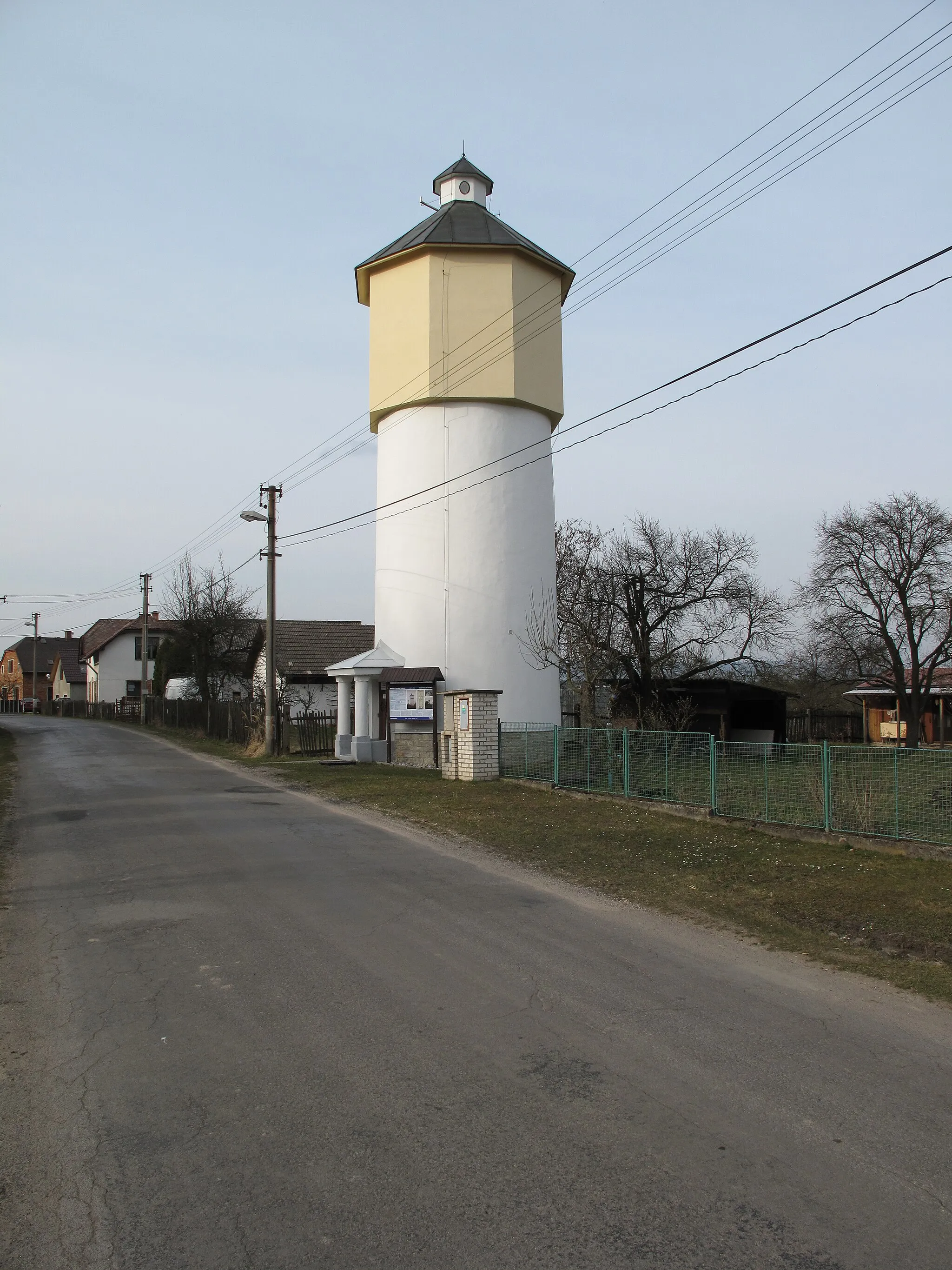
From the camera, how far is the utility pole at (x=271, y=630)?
27.4 metres

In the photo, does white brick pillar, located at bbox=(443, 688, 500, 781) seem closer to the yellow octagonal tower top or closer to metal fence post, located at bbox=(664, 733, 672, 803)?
metal fence post, located at bbox=(664, 733, 672, 803)

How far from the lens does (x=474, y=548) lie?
2583cm

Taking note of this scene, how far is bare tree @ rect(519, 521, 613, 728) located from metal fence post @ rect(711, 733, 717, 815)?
9.15m

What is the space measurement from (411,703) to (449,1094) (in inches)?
776

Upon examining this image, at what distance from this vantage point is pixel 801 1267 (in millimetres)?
3346

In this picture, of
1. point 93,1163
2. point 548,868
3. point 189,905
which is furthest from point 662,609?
point 93,1163

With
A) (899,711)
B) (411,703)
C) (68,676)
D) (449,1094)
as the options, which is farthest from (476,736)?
(68,676)

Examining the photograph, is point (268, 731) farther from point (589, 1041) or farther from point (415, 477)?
point (589, 1041)

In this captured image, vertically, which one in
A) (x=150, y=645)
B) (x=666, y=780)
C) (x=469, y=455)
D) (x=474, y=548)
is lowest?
(x=666, y=780)

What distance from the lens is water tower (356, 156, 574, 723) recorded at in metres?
25.8

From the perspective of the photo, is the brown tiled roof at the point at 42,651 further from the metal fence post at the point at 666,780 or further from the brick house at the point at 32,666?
the metal fence post at the point at 666,780

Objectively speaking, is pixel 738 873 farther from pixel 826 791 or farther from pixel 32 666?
pixel 32 666

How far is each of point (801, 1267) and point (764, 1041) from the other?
230 centimetres

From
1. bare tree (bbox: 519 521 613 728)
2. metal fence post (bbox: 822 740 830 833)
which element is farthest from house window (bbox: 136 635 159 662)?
metal fence post (bbox: 822 740 830 833)
